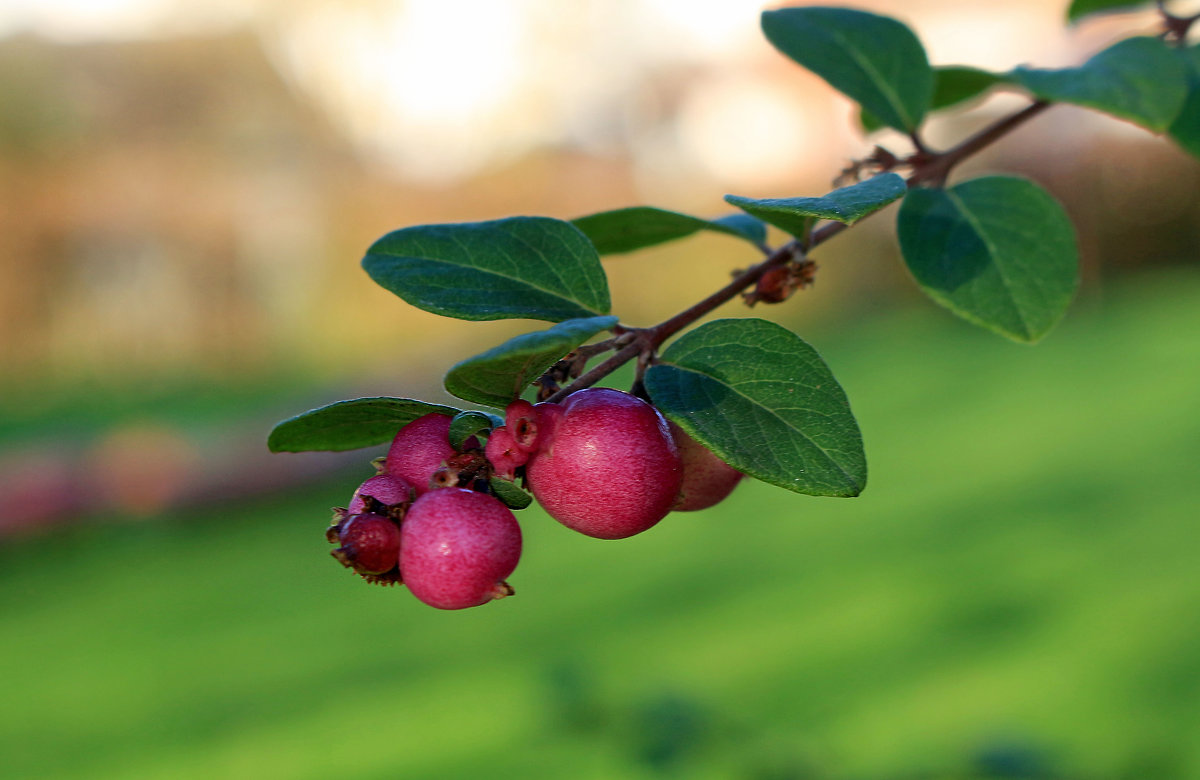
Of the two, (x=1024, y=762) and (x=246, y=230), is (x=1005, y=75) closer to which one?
(x=1024, y=762)

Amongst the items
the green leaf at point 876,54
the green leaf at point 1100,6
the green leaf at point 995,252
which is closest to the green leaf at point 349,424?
the green leaf at point 995,252

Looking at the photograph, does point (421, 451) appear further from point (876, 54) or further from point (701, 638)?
point (701, 638)

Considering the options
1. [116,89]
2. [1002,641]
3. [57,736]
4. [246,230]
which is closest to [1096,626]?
[1002,641]

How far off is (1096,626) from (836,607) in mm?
802

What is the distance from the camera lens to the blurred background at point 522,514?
9.00 feet

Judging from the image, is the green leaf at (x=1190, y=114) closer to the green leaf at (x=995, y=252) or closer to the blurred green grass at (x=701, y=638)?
the green leaf at (x=995, y=252)

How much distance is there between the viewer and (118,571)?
4.45 meters

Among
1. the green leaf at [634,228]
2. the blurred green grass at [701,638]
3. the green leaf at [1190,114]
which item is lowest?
the blurred green grass at [701,638]

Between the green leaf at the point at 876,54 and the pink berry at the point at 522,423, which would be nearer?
the pink berry at the point at 522,423

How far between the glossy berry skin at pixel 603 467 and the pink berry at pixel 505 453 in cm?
1

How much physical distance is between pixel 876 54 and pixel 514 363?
42 centimetres

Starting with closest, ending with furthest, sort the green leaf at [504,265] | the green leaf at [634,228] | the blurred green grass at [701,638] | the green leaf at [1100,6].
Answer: the green leaf at [504,265]
the green leaf at [634,228]
the green leaf at [1100,6]
the blurred green grass at [701,638]

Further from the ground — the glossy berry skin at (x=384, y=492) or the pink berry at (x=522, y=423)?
the pink berry at (x=522, y=423)

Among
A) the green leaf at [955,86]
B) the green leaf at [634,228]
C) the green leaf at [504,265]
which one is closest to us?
the green leaf at [504,265]
